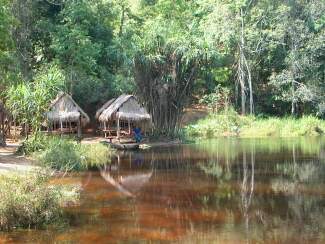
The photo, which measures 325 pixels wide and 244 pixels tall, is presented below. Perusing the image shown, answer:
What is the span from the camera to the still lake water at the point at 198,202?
9.73 m

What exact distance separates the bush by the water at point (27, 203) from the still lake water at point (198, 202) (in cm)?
33

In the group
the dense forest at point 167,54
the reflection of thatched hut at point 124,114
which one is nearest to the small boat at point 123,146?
the reflection of thatched hut at point 124,114

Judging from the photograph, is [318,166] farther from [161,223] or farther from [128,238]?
[128,238]

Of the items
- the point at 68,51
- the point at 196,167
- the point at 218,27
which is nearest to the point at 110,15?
the point at 68,51

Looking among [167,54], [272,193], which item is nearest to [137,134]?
[167,54]

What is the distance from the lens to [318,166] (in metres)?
19.4

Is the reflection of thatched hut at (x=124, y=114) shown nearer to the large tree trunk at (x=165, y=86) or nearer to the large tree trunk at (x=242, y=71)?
the large tree trunk at (x=165, y=86)

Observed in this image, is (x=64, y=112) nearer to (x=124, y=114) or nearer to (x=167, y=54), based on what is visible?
(x=124, y=114)

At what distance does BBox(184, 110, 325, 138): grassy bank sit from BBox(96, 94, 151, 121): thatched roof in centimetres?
677

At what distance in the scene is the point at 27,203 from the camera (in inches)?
392

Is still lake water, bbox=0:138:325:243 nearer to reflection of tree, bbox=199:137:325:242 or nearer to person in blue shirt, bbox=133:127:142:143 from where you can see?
reflection of tree, bbox=199:137:325:242

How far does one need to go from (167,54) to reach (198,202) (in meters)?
18.7

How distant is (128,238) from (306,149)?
18156 mm

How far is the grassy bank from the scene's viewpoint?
119 feet
